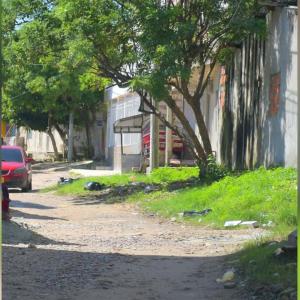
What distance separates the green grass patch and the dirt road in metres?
0.66

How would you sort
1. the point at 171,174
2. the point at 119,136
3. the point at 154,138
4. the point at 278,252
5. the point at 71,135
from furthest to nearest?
the point at 71,135 → the point at 119,136 → the point at 154,138 → the point at 171,174 → the point at 278,252

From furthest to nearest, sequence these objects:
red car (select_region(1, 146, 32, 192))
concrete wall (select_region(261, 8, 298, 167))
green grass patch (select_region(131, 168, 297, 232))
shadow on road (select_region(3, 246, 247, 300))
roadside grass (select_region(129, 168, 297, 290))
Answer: red car (select_region(1, 146, 32, 192)), concrete wall (select_region(261, 8, 298, 167)), green grass patch (select_region(131, 168, 297, 232)), roadside grass (select_region(129, 168, 297, 290)), shadow on road (select_region(3, 246, 247, 300))

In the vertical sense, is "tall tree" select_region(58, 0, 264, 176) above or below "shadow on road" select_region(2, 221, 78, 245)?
above

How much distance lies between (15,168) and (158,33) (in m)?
7.66

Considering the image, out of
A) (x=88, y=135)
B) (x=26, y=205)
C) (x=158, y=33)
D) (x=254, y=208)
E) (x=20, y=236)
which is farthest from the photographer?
(x=88, y=135)

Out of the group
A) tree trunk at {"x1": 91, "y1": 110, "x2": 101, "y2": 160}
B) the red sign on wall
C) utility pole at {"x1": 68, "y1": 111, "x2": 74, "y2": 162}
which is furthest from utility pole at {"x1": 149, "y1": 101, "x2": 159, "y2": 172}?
tree trunk at {"x1": 91, "y1": 110, "x2": 101, "y2": 160}

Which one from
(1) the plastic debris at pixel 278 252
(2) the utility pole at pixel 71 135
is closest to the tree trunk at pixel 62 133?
(2) the utility pole at pixel 71 135

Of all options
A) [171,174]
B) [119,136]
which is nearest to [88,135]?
[119,136]

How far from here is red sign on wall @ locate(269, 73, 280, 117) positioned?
17.7 meters

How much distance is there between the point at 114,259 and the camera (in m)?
9.56

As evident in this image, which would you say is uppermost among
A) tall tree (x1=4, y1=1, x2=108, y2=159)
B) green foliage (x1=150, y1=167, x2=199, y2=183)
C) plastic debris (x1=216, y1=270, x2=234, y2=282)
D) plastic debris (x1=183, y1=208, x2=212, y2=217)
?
tall tree (x1=4, y1=1, x2=108, y2=159)

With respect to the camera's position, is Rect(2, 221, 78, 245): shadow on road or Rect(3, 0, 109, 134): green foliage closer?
Rect(2, 221, 78, 245): shadow on road

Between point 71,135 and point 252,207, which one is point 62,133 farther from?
point 252,207

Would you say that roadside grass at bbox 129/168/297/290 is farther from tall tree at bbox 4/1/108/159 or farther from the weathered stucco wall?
tall tree at bbox 4/1/108/159
